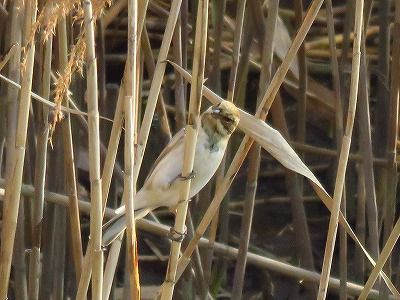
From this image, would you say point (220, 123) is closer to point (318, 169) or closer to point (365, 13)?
point (365, 13)

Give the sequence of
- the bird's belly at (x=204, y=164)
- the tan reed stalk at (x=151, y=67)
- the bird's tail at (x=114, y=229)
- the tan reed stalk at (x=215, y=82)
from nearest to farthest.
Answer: the bird's tail at (x=114, y=229) → the bird's belly at (x=204, y=164) → the tan reed stalk at (x=151, y=67) → the tan reed stalk at (x=215, y=82)

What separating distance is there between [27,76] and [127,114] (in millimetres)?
289

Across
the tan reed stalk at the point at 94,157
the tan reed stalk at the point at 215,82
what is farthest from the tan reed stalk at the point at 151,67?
the tan reed stalk at the point at 94,157

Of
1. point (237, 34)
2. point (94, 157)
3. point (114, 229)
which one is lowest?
point (114, 229)

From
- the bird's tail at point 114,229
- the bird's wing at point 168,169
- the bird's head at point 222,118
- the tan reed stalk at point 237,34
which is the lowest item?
the bird's tail at point 114,229

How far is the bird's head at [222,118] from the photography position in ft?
6.82

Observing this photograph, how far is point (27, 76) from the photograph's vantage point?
6.19ft

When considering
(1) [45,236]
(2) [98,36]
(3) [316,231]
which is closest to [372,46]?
(3) [316,231]

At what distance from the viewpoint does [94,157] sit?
1779 millimetres

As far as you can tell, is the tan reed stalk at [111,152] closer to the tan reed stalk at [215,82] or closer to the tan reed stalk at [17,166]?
the tan reed stalk at [17,166]

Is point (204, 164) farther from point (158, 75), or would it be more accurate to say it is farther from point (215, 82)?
point (215, 82)

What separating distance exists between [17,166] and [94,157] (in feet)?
0.89

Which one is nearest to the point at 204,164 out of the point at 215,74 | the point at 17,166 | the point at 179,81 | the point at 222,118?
the point at 222,118

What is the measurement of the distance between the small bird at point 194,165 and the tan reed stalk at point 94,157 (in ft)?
0.64
